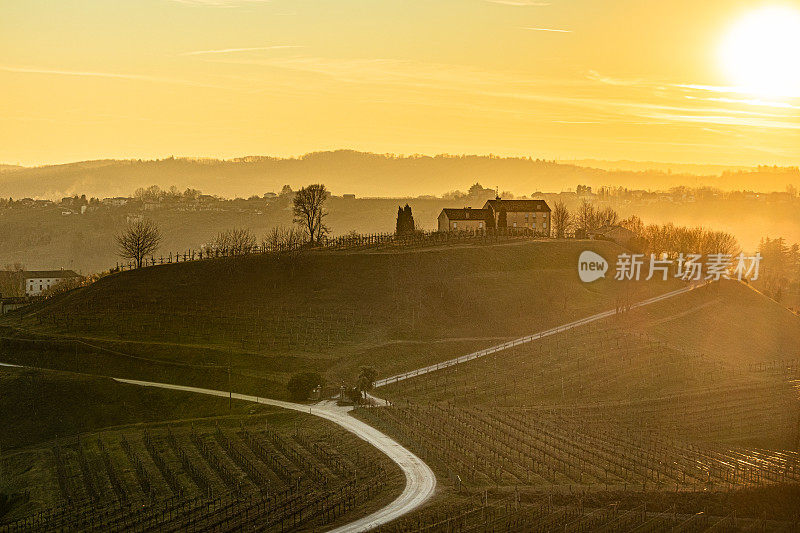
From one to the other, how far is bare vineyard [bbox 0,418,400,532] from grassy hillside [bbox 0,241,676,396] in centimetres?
1569

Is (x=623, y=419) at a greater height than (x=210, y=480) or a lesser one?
A: greater

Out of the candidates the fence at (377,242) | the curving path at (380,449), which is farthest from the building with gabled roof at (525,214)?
the curving path at (380,449)

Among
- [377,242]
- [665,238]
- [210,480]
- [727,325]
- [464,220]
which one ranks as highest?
[464,220]

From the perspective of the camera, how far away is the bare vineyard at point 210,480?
50.0 metres

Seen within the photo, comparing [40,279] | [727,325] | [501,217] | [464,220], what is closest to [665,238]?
[501,217]

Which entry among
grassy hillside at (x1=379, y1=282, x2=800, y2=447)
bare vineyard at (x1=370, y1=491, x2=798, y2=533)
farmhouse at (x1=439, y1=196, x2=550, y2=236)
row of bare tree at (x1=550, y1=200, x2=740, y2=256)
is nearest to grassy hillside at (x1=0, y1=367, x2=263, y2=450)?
grassy hillside at (x1=379, y1=282, x2=800, y2=447)

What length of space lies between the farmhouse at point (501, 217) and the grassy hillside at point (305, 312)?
19019 mm

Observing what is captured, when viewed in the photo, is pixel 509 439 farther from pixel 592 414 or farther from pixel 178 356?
pixel 178 356

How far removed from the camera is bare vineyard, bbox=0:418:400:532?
164 feet

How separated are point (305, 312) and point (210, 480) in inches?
1848

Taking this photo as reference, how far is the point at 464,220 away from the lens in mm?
151250

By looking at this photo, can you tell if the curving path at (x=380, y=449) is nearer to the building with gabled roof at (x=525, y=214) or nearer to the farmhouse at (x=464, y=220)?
the farmhouse at (x=464, y=220)

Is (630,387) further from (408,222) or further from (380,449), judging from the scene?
(408,222)

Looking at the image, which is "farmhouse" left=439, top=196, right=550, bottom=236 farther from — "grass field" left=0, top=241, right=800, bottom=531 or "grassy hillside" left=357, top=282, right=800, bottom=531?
"grassy hillside" left=357, top=282, right=800, bottom=531
